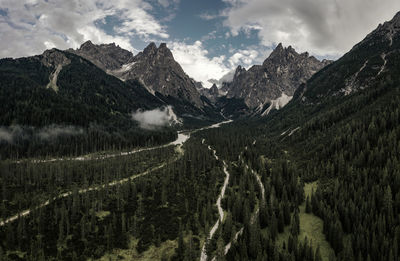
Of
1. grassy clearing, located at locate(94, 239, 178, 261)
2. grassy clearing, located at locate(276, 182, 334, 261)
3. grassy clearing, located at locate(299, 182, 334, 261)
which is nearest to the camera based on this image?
grassy clearing, located at locate(94, 239, 178, 261)

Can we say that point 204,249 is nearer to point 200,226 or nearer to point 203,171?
point 200,226

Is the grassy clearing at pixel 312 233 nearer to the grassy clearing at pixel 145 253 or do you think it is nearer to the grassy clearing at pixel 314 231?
the grassy clearing at pixel 314 231

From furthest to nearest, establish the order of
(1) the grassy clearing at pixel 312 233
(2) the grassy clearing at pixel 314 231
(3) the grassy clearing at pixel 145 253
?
(1) the grassy clearing at pixel 312 233 → (2) the grassy clearing at pixel 314 231 → (3) the grassy clearing at pixel 145 253

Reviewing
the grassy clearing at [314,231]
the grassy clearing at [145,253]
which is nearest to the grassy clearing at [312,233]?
the grassy clearing at [314,231]

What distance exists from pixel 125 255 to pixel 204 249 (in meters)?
28.6

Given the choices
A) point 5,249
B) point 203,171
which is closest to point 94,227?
point 5,249

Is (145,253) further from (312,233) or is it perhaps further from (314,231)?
(314,231)

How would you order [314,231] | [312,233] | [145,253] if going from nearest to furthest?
[145,253] < [312,233] < [314,231]

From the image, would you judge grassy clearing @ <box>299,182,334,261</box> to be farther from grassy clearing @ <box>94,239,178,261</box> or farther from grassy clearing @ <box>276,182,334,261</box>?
grassy clearing @ <box>94,239,178,261</box>

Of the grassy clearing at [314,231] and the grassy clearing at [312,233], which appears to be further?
the grassy clearing at [312,233]

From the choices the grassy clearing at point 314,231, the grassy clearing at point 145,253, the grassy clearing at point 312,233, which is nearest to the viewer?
the grassy clearing at point 145,253

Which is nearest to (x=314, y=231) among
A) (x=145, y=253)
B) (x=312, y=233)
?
(x=312, y=233)

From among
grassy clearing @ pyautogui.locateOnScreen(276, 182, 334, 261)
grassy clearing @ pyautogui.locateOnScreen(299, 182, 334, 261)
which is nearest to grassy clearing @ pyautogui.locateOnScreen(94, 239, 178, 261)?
grassy clearing @ pyautogui.locateOnScreen(276, 182, 334, 261)

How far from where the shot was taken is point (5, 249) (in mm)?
88562
